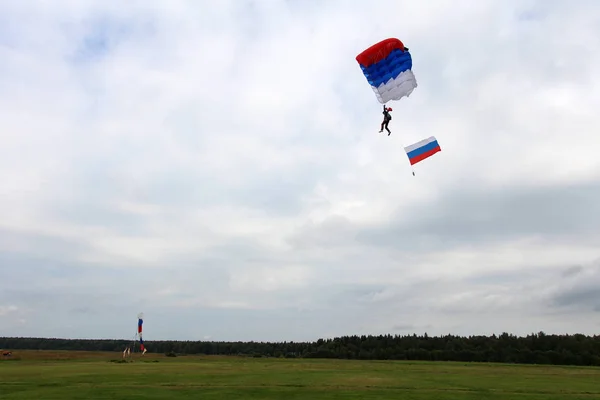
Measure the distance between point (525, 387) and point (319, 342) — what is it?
448 feet

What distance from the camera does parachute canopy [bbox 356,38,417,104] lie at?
31594 mm

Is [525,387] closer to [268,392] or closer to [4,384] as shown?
[268,392]

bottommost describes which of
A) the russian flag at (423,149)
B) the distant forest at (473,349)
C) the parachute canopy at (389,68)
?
the distant forest at (473,349)

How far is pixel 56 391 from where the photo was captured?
30938 mm

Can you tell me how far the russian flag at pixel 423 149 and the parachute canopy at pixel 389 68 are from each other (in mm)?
4117

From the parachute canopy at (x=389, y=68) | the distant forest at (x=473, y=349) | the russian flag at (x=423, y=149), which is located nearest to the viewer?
the parachute canopy at (x=389, y=68)

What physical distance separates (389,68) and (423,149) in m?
6.19

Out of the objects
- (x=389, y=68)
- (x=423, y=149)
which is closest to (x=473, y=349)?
(x=423, y=149)

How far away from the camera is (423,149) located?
34.7m

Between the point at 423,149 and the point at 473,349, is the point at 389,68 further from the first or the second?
the point at 473,349

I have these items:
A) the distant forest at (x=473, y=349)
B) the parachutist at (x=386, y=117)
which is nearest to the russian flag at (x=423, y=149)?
the parachutist at (x=386, y=117)

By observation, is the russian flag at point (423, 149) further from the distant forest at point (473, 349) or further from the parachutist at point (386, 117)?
the distant forest at point (473, 349)

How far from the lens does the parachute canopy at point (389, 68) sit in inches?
1244

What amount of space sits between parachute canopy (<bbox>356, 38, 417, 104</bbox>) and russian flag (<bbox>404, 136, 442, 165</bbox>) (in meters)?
4.12
